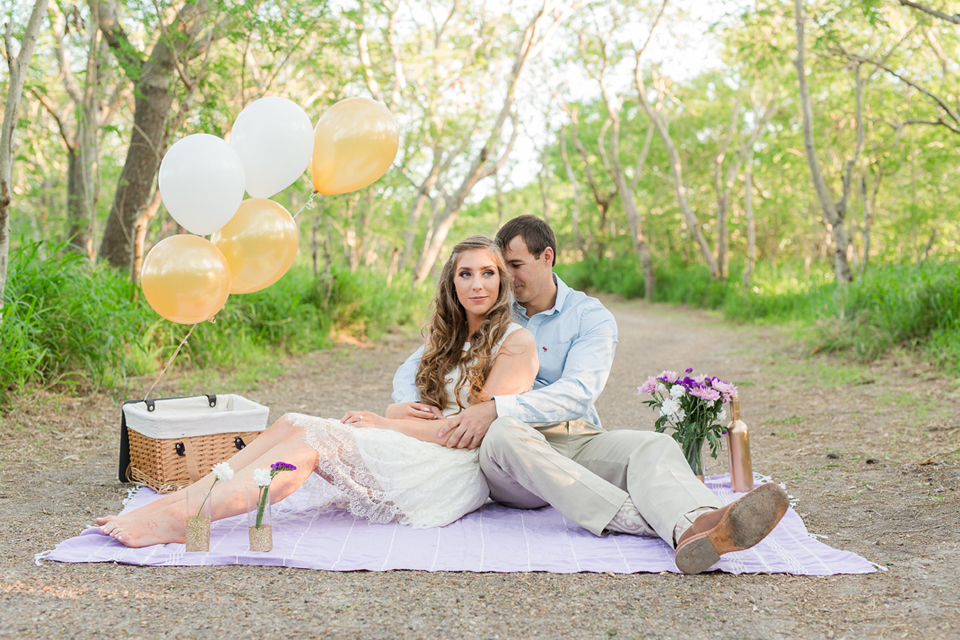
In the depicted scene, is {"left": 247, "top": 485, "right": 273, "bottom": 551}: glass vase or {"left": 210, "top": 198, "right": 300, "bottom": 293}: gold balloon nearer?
{"left": 247, "top": 485, "right": 273, "bottom": 551}: glass vase

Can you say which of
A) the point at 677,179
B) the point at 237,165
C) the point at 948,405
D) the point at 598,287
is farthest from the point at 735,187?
the point at 237,165

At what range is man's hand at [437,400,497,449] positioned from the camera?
2.86 meters

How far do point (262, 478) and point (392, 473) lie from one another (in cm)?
52

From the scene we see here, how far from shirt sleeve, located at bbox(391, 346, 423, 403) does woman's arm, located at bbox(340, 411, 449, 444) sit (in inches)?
11.6

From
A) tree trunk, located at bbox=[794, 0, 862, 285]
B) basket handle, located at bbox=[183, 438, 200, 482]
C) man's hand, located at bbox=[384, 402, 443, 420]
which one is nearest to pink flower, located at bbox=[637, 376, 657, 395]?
man's hand, located at bbox=[384, 402, 443, 420]

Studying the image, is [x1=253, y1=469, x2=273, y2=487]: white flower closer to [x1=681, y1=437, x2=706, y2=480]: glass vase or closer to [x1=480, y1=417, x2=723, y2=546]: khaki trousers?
[x1=480, y1=417, x2=723, y2=546]: khaki trousers

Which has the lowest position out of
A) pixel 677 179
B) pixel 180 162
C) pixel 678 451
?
pixel 678 451

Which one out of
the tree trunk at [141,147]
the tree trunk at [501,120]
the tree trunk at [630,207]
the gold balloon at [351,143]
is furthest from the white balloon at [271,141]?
the tree trunk at [630,207]

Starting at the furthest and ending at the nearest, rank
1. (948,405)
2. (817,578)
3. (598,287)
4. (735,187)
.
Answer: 1. (598,287)
2. (735,187)
3. (948,405)
4. (817,578)

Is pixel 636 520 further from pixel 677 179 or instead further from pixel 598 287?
pixel 598 287

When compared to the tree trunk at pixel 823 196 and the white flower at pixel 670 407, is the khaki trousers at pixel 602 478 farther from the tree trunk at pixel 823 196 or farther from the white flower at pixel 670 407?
the tree trunk at pixel 823 196

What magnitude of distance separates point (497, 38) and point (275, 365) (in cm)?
905

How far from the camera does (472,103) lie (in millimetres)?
13492

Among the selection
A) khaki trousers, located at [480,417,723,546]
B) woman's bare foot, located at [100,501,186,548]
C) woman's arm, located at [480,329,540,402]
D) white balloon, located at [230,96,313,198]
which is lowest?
woman's bare foot, located at [100,501,186,548]
